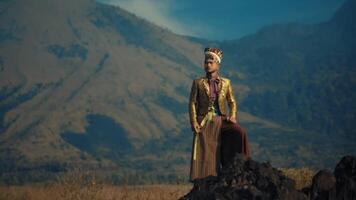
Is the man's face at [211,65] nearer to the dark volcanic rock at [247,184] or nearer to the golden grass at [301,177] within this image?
the dark volcanic rock at [247,184]

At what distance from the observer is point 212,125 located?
11.2 meters

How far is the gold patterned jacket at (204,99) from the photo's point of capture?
11.5 metres

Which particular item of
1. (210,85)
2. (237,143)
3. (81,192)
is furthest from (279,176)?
(81,192)

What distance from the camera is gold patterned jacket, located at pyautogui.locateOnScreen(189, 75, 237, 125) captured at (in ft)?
37.7

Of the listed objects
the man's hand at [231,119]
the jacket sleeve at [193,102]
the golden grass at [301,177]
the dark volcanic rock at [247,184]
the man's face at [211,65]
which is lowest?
the dark volcanic rock at [247,184]

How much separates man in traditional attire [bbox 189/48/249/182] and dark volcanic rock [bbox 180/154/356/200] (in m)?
1.63

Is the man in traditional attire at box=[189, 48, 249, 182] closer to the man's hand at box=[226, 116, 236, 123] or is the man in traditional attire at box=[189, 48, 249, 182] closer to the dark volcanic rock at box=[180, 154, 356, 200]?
the man's hand at box=[226, 116, 236, 123]

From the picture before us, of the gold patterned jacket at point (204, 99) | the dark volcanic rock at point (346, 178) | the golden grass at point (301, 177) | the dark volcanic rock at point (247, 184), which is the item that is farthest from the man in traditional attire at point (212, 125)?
the golden grass at point (301, 177)

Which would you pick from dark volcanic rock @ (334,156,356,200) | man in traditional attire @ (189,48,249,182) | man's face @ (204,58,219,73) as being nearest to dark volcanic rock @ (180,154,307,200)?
dark volcanic rock @ (334,156,356,200)

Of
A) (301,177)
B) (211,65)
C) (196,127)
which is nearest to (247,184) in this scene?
(196,127)

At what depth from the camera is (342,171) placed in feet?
29.8

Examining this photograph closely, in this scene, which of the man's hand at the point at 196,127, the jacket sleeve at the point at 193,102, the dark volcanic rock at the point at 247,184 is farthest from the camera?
the jacket sleeve at the point at 193,102

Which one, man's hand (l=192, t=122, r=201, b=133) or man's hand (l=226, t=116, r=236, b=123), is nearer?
man's hand (l=226, t=116, r=236, b=123)

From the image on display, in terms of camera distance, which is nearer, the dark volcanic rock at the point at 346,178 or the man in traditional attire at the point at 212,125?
the dark volcanic rock at the point at 346,178
